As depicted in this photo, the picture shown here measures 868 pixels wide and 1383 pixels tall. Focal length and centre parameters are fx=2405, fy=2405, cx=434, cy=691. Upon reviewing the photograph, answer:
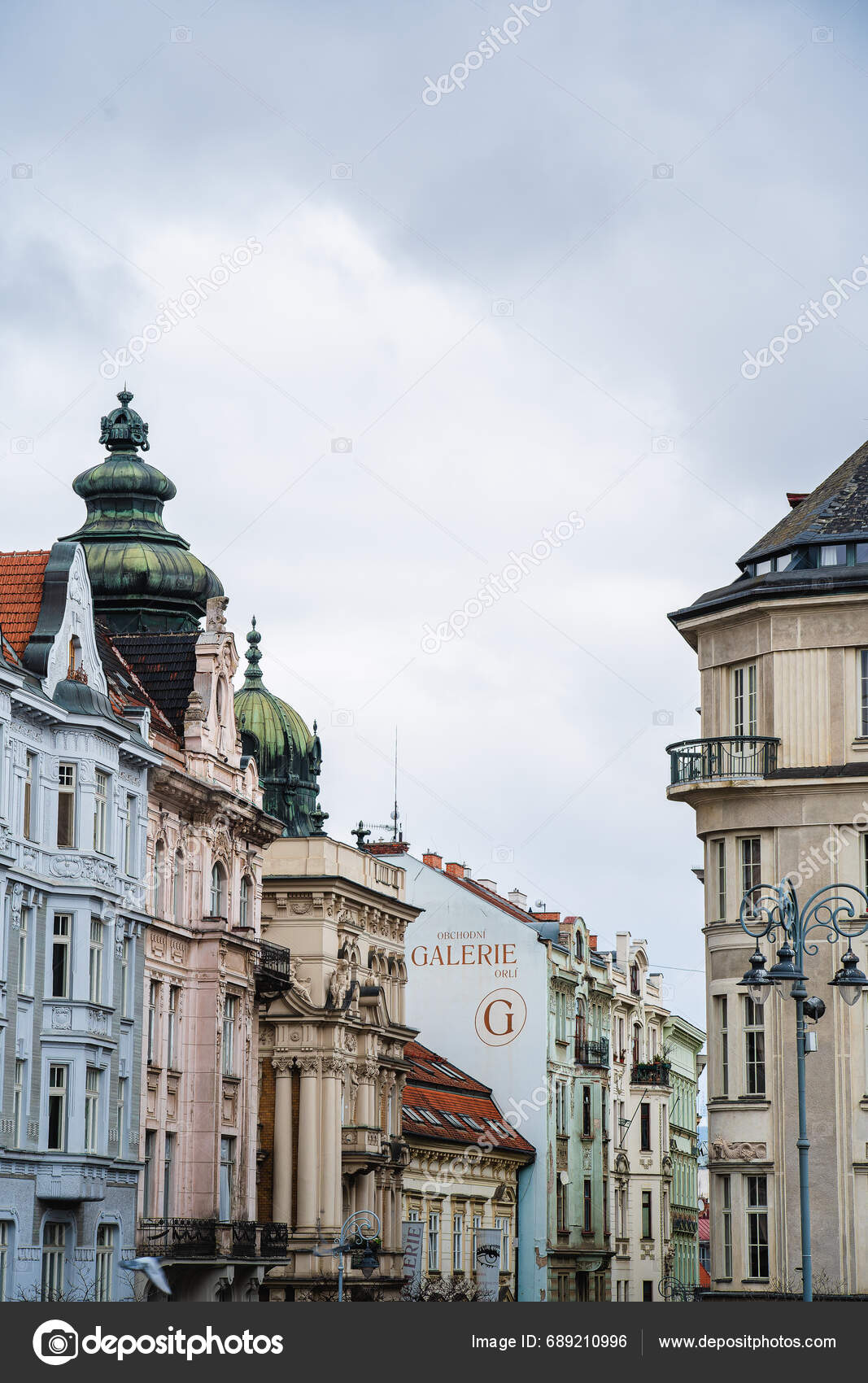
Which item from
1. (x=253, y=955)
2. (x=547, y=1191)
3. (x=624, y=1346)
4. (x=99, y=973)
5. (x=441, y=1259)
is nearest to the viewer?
(x=624, y=1346)

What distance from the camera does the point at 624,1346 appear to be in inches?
1332

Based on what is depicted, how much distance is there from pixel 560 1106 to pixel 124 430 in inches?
1524

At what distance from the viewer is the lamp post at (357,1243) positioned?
218 ft

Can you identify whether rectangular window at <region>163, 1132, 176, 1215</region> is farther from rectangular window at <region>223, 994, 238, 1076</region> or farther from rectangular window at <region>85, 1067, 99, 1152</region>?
rectangular window at <region>85, 1067, 99, 1152</region>

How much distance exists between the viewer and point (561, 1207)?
96188mm

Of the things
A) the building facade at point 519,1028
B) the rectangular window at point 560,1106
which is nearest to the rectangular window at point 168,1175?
the building facade at point 519,1028

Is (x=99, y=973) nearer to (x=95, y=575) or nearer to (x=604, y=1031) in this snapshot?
(x=95, y=575)

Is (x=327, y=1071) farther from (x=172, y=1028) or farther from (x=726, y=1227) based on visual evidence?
(x=726, y=1227)

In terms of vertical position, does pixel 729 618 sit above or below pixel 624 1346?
above

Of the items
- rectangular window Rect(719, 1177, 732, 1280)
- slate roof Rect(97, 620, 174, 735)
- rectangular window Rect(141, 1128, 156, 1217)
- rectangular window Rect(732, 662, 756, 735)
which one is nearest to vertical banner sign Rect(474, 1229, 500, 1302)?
rectangular window Rect(141, 1128, 156, 1217)

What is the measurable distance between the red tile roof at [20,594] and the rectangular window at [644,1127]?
58.5 meters

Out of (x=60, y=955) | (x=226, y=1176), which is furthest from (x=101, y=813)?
(x=226, y=1176)

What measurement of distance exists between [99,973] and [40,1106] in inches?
153

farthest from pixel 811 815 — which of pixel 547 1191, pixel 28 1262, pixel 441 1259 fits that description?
pixel 547 1191
